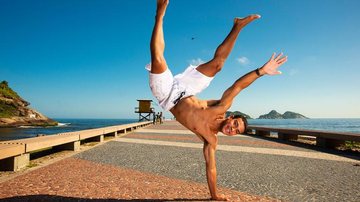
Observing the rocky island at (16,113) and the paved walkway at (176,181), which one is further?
the rocky island at (16,113)

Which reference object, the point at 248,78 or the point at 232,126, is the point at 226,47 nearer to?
the point at 248,78

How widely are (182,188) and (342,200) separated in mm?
2455

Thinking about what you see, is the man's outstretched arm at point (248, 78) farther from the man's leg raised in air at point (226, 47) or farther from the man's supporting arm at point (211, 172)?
the man's supporting arm at point (211, 172)

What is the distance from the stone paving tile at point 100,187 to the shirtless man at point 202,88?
679 mm

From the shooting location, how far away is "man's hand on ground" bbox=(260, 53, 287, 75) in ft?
11.6

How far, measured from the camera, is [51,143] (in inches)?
276

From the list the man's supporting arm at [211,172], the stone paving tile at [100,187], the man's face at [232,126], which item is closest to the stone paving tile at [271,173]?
the stone paving tile at [100,187]

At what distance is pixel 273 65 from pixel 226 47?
0.73 m

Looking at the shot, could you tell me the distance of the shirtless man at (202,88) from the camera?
11.1 feet

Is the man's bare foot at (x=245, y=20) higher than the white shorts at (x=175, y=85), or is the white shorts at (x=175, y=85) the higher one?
the man's bare foot at (x=245, y=20)

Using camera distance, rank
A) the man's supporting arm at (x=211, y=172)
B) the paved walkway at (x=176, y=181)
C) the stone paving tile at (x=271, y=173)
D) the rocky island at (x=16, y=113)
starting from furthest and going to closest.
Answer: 1. the rocky island at (x=16, y=113)
2. the stone paving tile at (x=271, y=173)
3. the paved walkway at (x=176, y=181)
4. the man's supporting arm at (x=211, y=172)

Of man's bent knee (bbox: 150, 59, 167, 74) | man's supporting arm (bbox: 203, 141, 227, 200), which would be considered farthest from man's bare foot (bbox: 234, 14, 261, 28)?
man's supporting arm (bbox: 203, 141, 227, 200)

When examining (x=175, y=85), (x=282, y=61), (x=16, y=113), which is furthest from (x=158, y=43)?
(x=16, y=113)

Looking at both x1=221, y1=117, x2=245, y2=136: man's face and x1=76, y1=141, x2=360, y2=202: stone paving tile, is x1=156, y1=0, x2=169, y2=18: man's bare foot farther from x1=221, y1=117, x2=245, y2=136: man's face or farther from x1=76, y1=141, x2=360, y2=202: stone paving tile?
x1=76, y1=141, x2=360, y2=202: stone paving tile
